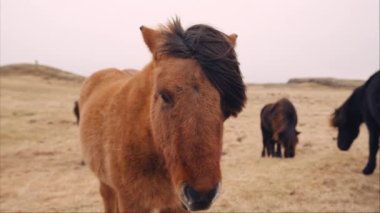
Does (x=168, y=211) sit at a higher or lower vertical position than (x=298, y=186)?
higher

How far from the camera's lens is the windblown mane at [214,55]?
2.29m

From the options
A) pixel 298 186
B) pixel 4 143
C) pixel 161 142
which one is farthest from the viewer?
pixel 4 143

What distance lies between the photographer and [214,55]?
2.32 meters

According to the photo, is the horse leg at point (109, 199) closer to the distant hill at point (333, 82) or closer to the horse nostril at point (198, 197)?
the horse nostril at point (198, 197)

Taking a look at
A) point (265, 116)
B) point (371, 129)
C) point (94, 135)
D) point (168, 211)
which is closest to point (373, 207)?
point (371, 129)

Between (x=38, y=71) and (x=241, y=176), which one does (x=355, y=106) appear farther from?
(x=38, y=71)

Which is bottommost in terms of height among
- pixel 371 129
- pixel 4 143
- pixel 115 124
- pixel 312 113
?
pixel 312 113

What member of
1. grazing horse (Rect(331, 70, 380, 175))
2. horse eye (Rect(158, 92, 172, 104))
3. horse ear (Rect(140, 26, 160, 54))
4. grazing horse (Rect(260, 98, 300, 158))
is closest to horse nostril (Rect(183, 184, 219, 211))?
horse eye (Rect(158, 92, 172, 104))

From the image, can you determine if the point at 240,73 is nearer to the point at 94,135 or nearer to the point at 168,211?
the point at 168,211

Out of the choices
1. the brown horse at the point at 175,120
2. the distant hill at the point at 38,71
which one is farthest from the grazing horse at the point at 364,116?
the distant hill at the point at 38,71

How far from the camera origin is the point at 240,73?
8.07 ft

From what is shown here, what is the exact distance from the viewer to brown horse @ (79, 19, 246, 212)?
6.89 ft

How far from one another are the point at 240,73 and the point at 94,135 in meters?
1.92

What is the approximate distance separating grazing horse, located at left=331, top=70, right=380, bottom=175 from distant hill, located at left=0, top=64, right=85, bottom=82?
34.2 metres
